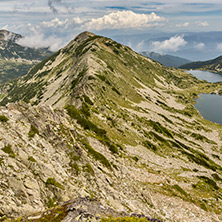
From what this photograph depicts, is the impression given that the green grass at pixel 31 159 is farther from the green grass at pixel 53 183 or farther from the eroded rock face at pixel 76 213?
the eroded rock face at pixel 76 213

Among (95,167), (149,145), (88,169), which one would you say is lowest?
(95,167)

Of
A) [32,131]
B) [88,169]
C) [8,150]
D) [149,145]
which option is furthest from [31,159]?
[149,145]

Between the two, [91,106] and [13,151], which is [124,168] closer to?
[13,151]

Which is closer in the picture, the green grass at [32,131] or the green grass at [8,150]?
the green grass at [8,150]

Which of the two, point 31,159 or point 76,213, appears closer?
point 76,213

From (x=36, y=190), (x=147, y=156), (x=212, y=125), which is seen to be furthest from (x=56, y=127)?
(x=212, y=125)

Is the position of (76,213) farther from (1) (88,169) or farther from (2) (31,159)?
(1) (88,169)

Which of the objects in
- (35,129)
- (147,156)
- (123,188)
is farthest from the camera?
(147,156)

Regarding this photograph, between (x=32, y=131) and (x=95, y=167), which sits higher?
(x=32, y=131)

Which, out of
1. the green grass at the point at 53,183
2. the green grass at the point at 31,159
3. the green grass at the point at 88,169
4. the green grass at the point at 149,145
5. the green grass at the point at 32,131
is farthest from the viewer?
the green grass at the point at 149,145

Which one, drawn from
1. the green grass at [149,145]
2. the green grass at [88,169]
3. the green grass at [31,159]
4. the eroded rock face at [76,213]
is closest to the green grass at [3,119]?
the green grass at [31,159]

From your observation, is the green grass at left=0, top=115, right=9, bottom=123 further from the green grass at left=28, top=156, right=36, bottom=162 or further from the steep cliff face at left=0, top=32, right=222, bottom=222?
the green grass at left=28, top=156, right=36, bottom=162
